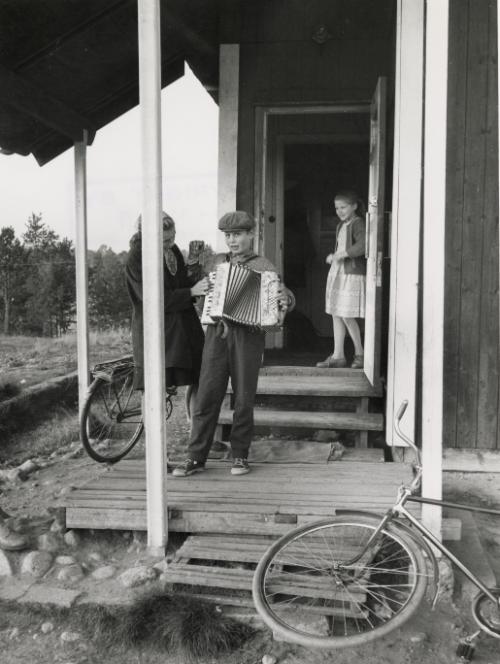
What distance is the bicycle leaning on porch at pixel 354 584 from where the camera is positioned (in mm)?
2752

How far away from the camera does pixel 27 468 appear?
5.55 meters

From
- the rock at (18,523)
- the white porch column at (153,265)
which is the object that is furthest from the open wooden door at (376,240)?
the rock at (18,523)

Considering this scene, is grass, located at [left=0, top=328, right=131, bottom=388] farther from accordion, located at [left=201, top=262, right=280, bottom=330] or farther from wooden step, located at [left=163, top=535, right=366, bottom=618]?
wooden step, located at [left=163, top=535, right=366, bottom=618]

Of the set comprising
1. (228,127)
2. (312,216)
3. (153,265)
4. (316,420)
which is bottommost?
(316,420)

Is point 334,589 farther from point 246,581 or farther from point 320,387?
point 320,387

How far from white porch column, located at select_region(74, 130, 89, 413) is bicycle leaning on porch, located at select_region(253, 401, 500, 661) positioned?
3.04 meters

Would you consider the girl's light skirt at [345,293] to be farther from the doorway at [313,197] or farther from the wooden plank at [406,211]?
the wooden plank at [406,211]

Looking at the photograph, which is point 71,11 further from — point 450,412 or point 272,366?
point 450,412

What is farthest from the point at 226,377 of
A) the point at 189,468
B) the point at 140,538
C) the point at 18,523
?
the point at 18,523

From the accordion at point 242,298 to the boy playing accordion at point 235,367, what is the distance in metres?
0.06

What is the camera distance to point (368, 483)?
3957 millimetres

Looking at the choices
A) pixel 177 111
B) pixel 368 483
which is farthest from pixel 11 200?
pixel 368 483

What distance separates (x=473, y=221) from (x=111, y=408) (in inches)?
124

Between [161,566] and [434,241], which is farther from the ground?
[434,241]
